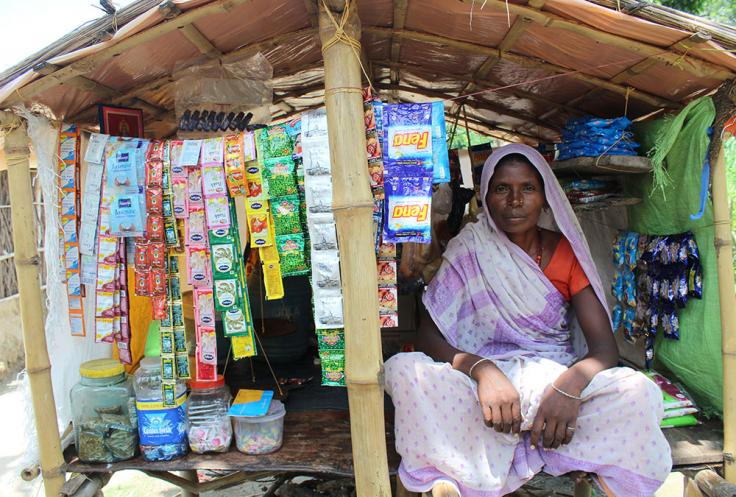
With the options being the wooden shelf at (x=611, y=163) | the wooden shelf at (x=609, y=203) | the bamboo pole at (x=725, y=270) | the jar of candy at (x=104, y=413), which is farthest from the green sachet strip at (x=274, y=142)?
the bamboo pole at (x=725, y=270)

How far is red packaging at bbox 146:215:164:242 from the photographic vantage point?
8.08 ft

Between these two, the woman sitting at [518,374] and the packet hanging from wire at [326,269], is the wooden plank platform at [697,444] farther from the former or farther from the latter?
the packet hanging from wire at [326,269]

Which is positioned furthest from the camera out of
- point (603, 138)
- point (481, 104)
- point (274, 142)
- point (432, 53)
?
point (481, 104)

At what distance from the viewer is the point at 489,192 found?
9.21 ft

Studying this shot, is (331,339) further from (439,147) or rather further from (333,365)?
(439,147)

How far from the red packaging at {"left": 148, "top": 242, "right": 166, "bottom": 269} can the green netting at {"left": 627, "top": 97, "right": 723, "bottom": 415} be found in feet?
8.21

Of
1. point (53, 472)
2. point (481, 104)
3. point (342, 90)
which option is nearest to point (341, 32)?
point (342, 90)

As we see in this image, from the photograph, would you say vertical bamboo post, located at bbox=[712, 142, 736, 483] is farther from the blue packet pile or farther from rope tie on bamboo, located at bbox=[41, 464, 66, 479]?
rope tie on bamboo, located at bbox=[41, 464, 66, 479]

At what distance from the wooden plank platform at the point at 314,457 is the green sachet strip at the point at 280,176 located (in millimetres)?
1216

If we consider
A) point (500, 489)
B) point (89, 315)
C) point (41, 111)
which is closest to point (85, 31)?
point (41, 111)

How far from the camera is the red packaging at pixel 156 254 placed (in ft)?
8.11

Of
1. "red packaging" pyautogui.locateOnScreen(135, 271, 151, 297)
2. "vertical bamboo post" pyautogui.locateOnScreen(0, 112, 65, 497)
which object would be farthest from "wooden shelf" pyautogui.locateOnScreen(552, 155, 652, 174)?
"vertical bamboo post" pyautogui.locateOnScreen(0, 112, 65, 497)

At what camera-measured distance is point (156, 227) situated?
8.09 feet

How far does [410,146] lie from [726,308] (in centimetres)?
164
